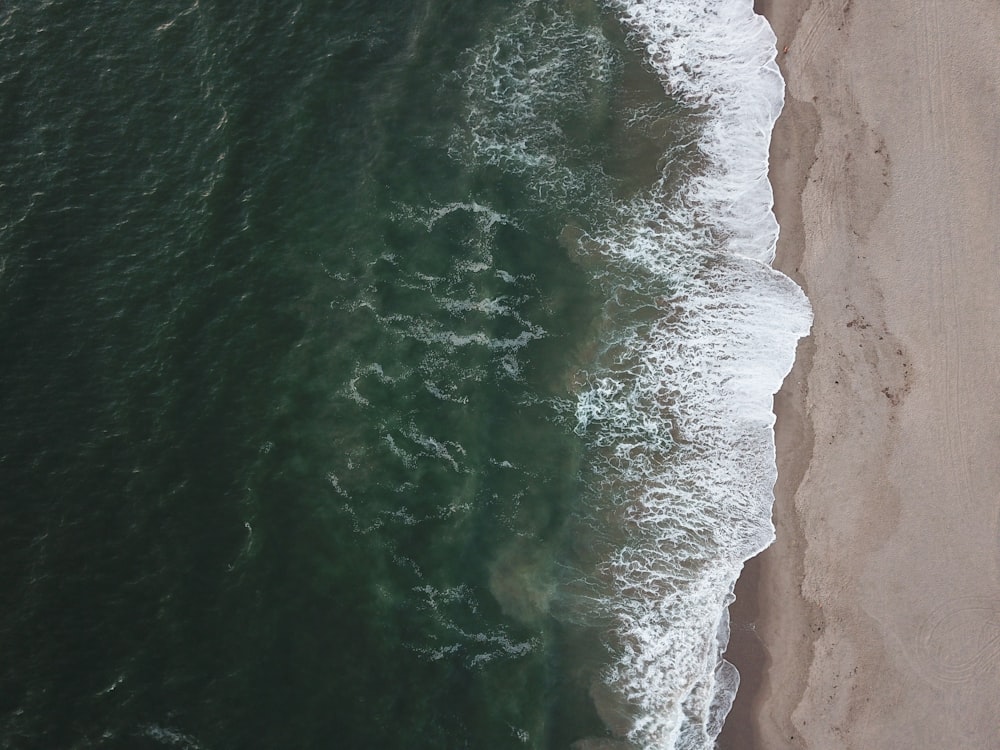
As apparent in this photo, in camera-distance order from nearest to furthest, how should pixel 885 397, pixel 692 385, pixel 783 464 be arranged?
pixel 783 464
pixel 885 397
pixel 692 385

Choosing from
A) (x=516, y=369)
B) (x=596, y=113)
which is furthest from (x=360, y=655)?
(x=596, y=113)

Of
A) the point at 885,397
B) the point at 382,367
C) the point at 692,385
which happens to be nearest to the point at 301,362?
the point at 382,367

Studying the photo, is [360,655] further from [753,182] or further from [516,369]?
[753,182]

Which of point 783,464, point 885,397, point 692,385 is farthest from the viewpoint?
point 692,385

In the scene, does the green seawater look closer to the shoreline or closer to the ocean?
the ocean

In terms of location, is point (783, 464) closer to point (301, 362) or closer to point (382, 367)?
point (382, 367)

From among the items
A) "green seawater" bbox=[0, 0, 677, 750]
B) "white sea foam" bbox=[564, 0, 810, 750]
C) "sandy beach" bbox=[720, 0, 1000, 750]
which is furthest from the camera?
"sandy beach" bbox=[720, 0, 1000, 750]

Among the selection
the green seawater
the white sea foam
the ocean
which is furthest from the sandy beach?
the green seawater

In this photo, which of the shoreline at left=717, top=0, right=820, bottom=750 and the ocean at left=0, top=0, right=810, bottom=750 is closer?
the ocean at left=0, top=0, right=810, bottom=750
